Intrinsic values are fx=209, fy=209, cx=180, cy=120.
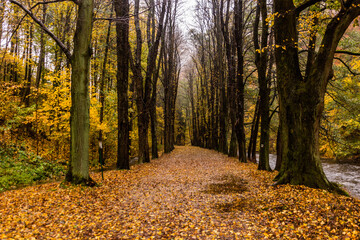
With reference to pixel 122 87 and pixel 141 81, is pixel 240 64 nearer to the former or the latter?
pixel 141 81

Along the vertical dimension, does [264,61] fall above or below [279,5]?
below

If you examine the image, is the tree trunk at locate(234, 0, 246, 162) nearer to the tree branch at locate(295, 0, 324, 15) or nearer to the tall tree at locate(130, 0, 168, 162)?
the tall tree at locate(130, 0, 168, 162)

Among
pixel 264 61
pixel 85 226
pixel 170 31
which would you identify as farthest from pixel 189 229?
pixel 170 31

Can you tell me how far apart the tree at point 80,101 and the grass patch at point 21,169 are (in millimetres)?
3044

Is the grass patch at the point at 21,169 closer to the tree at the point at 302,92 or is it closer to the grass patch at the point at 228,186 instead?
the grass patch at the point at 228,186

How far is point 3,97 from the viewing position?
37.0ft

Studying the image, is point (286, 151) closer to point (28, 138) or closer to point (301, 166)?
point (301, 166)

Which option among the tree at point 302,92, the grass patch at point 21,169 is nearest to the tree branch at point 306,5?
the tree at point 302,92

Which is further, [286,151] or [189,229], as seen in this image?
[286,151]

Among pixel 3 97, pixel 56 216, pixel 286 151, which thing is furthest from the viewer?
pixel 3 97

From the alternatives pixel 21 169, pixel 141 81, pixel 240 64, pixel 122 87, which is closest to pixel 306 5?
pixel 240 64

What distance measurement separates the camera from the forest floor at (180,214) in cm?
384

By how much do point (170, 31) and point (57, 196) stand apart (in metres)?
18.3

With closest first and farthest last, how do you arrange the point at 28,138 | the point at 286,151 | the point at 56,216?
the point at 56,216 → the point at 286,151 → the point at 28,138
